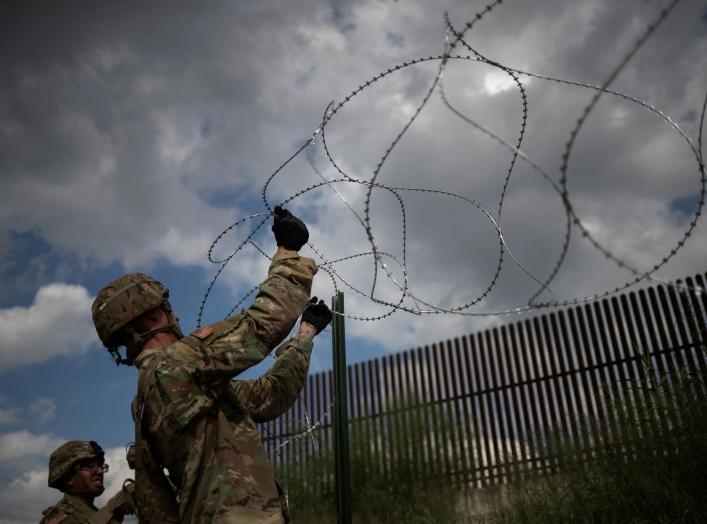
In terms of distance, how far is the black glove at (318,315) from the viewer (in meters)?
3.88

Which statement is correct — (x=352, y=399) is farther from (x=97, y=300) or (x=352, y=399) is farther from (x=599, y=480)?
(x=97, y=300)

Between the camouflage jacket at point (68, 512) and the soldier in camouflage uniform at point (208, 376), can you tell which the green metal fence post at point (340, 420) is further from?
the camouflage jacket at point (68, 512)

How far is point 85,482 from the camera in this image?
14.8ft

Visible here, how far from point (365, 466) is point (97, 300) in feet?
26.6

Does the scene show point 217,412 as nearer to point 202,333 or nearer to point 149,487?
point 202,333

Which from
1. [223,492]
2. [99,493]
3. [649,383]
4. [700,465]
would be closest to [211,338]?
[223,492]

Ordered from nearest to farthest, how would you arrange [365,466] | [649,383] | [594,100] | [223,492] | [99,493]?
[594,100], [223,492], [99,493], [649,383], [365,466]

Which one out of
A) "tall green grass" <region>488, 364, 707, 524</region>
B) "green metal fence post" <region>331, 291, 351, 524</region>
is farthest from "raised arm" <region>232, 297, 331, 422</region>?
"tall green grass" <region>488, 364, 707, 524</region>

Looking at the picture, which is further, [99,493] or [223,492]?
[99,493]

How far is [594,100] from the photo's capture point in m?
1.62

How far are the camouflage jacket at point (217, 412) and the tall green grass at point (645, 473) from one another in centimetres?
394

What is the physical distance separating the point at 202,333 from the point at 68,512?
2.74m

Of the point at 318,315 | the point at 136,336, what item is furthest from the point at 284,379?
the point at 136,336

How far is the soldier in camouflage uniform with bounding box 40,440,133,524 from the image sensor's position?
428 cm
